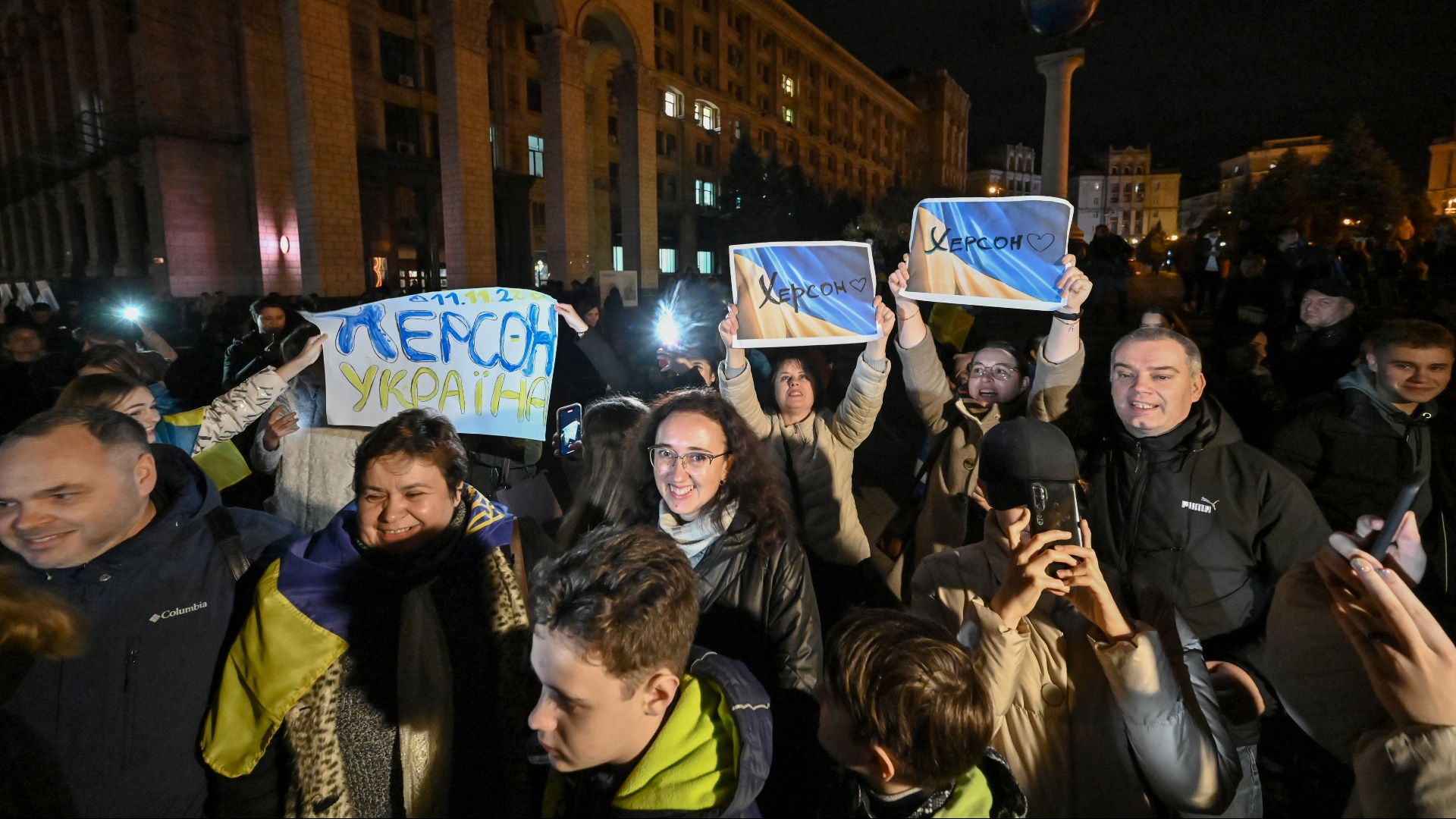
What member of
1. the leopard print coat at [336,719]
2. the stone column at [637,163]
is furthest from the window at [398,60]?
the leopard print coat at [336,719]

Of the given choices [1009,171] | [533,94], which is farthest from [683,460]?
[1009,171]

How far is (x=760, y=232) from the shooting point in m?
46.2

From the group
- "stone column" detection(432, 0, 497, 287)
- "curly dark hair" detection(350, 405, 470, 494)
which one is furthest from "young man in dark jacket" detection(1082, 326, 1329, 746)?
"stone column" detection(432, 0, 497, 287)

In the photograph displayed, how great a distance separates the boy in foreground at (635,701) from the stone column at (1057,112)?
41.5 ft

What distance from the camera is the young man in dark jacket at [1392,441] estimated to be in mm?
3242

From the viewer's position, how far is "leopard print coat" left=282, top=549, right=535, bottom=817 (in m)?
1.87

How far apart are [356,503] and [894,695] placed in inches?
62.7

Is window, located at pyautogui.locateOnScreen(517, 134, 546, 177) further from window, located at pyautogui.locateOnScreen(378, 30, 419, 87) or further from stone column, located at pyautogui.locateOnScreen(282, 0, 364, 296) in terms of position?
stone column, located at pyautogui.locateOnScreen(282, 0, 364, 296)

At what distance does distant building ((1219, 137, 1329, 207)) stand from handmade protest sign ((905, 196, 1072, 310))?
91.9 metres

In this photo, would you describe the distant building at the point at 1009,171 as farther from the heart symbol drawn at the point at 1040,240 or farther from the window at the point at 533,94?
the heart symbol drawn at the point at 1040,240

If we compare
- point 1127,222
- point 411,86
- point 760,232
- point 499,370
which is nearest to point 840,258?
point 499,370

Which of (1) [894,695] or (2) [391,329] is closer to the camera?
(1) [894,695]

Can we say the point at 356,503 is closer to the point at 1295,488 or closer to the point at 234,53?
the point at 1295,488

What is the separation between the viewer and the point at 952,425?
3.49m
